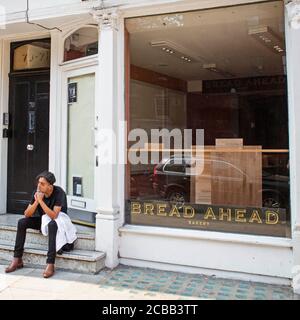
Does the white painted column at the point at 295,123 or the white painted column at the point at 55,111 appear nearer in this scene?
the white painted column at the point at 295,123

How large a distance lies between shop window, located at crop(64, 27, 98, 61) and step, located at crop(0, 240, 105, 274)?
2.75 meters

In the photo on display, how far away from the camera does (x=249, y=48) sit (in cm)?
672

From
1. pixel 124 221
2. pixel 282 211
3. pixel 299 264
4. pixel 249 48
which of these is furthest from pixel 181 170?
pixel 249 48

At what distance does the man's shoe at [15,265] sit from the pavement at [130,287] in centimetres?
5

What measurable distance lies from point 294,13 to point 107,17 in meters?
2.20

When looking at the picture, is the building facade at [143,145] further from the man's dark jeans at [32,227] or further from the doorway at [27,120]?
the man's dark jeans at [32,227]

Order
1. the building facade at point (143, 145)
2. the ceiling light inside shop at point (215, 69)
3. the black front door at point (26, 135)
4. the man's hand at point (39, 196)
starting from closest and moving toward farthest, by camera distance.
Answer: the building facade at point (143, 145)
the man's hand at point (39, 196)
the black front door at point (26, 135)
the ceiling light inside shop at point (215, 69)

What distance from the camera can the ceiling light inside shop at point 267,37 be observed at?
182 inches

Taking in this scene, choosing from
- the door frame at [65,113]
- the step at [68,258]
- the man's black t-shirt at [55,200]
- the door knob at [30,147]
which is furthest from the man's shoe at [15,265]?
the door knob at [30,147]

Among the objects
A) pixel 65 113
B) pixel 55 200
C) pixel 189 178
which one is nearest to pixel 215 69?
pixel 189 178

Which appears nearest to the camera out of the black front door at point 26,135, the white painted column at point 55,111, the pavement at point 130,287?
the pavement at point 130,287

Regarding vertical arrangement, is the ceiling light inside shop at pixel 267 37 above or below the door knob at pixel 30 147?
above

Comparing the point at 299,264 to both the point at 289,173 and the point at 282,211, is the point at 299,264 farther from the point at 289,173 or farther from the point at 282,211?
the point at 289,173
